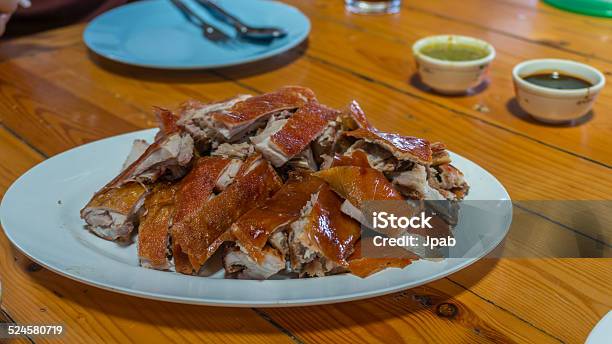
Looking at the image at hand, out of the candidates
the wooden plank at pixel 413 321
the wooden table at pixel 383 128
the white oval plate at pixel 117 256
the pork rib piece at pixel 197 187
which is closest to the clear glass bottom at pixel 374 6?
the wooden table at pixel 383 128

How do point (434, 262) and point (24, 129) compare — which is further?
point (24, 129)

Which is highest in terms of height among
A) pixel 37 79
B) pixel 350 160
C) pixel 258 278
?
pixel 350 160

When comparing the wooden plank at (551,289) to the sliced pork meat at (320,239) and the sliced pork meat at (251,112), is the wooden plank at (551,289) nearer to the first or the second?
the sliced pork meat at (320,239)

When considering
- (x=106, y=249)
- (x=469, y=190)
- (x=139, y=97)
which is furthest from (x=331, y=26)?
(x=106, y=249)

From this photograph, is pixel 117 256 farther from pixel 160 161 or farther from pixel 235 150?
pixel 235 150

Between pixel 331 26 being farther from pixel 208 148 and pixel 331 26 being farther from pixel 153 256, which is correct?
pixel 153 256

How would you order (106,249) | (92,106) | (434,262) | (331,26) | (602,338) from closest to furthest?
(602,338)
(434,262)
(106,249)
(92,106)
(331,26)
